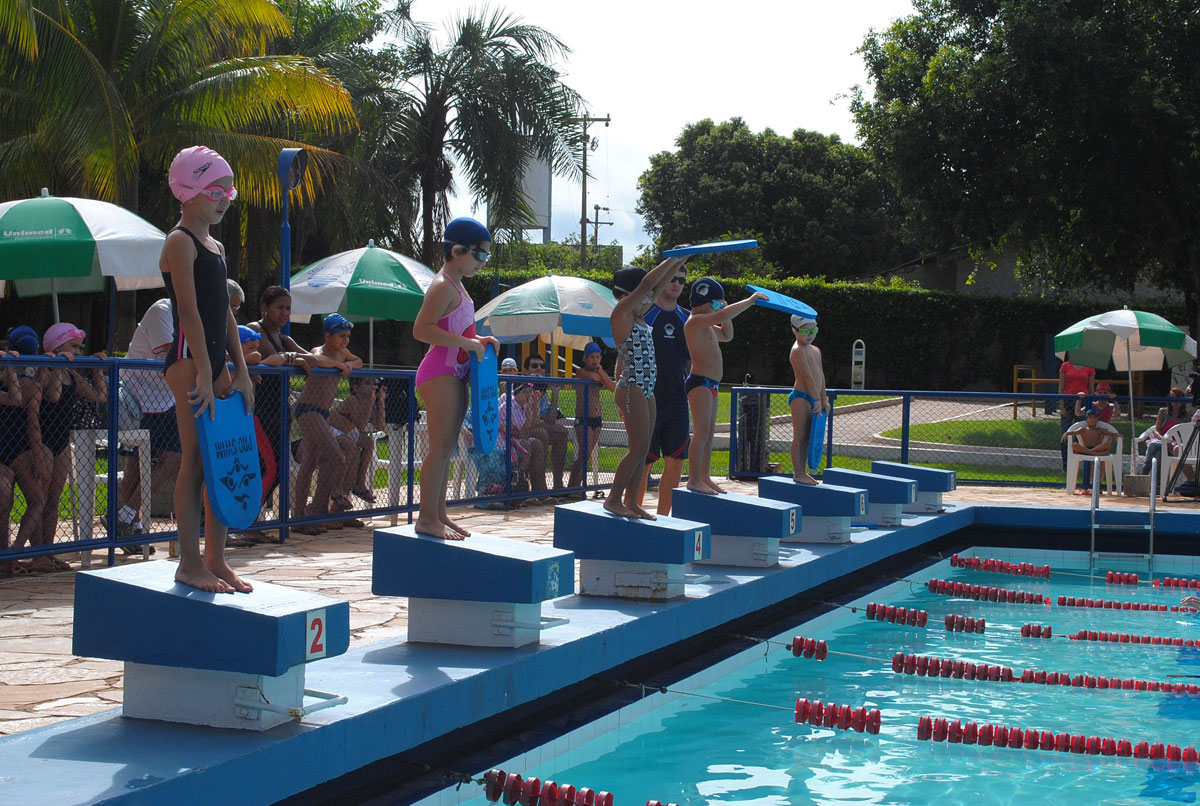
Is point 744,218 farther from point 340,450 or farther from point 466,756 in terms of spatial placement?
point 466,756

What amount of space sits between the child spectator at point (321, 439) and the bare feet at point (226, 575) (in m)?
4.69

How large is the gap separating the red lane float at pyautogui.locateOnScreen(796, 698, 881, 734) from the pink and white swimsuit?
2399 mm

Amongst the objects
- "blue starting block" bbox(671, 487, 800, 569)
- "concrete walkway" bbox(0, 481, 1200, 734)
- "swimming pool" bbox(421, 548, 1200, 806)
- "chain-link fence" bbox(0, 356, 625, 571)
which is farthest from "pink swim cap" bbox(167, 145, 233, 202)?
"blue starting block" bbox(671, 487, 800, 569)

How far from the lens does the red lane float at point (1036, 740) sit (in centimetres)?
534

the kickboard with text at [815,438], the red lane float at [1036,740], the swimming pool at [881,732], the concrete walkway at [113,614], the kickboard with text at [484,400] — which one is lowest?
the swimming pool at [881,732]

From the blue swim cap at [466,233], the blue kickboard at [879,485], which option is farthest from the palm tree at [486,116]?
the blue swim cap at [466,233]

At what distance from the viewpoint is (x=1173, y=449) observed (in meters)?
14.4

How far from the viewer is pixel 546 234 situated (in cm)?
7375

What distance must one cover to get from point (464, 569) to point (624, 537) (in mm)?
1504

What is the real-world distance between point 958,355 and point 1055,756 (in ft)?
94.5

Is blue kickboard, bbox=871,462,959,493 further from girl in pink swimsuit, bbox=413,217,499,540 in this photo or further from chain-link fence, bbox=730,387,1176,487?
girl in pink swimsuit, bbox=413,217,499,540

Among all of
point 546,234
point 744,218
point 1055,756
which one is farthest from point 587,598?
point 546,234

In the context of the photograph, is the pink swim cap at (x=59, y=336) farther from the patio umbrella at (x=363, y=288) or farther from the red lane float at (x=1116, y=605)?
the red lane float at (x=1116, y=605)

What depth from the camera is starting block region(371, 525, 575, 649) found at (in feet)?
15.7
